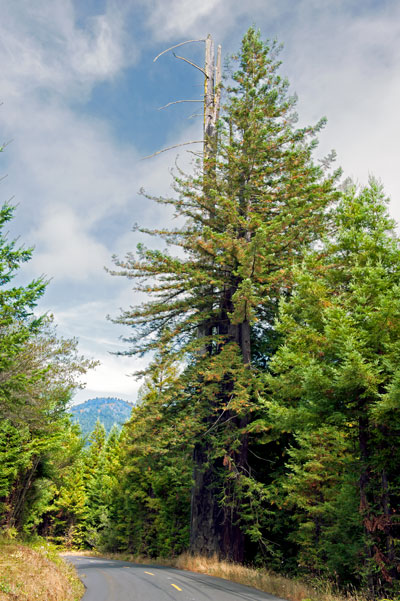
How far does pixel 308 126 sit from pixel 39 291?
1384cm

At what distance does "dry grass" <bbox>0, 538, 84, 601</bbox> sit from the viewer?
24.2ft

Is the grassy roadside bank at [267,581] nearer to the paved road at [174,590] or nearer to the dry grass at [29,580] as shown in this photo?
the paved road at [174,590]

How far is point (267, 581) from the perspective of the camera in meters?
10.4

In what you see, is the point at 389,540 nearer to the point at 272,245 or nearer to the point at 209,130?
the point at 272,245

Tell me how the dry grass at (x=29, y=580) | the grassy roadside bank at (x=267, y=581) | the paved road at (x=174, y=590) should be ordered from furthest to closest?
the grassy roadside bank at (x=267, y=581)
the paved road at (x=174, y=590)
the dry grass at (x=29, y=580)

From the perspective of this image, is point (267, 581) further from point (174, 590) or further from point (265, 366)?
point (265, 366)

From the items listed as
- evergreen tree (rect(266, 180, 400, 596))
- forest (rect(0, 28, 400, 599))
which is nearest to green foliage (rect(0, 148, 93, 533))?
forest (rect(0, 28, 400, 599))

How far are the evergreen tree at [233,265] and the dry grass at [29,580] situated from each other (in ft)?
19.1

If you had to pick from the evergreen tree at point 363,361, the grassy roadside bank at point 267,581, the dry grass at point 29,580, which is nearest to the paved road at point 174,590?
the grassy roadside bank at point 267,581

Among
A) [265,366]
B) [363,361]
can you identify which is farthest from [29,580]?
[265,366]

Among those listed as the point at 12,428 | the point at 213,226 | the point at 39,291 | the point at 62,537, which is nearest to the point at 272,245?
the point at 213,226

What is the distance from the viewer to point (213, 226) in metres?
17.9

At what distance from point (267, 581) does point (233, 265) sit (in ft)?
34.7

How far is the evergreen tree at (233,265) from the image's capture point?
1456 centimetres
